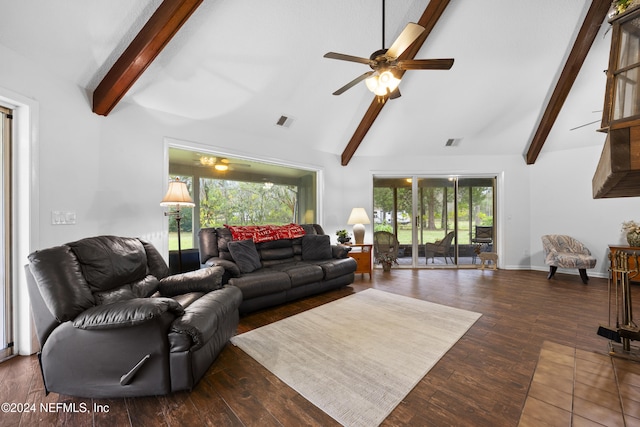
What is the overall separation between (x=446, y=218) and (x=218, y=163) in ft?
15.8

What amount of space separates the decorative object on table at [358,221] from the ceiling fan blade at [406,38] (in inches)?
123

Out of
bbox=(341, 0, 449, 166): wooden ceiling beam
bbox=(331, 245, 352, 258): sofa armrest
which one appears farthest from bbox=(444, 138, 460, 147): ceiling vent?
bbox=(331, 245, 352, 258): sofa armrest

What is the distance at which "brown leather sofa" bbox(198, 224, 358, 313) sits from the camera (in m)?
3.05

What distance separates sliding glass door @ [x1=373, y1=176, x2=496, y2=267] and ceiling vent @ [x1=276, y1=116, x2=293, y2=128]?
291 centimetres

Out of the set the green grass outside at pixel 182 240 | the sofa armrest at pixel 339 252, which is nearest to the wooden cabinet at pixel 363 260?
the sofa armrest at pixel 339 252

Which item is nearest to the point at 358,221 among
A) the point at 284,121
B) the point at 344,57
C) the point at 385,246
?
the point at 385,246

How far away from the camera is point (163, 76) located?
2973 millimetres

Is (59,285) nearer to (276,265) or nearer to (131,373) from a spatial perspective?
(131,373)

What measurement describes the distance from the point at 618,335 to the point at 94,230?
4.98m

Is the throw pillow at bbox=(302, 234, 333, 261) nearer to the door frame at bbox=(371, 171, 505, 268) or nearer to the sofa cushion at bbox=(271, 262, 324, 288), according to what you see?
the sofa cushion at bbox=(271, 262, 324, 288)

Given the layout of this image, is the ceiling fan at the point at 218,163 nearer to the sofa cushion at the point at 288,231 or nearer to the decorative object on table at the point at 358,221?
the sofa cushion at the point at 288,231

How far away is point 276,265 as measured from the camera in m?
3.79

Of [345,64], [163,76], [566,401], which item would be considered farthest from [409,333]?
[163,76]

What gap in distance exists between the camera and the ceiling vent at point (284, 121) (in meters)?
4.33
